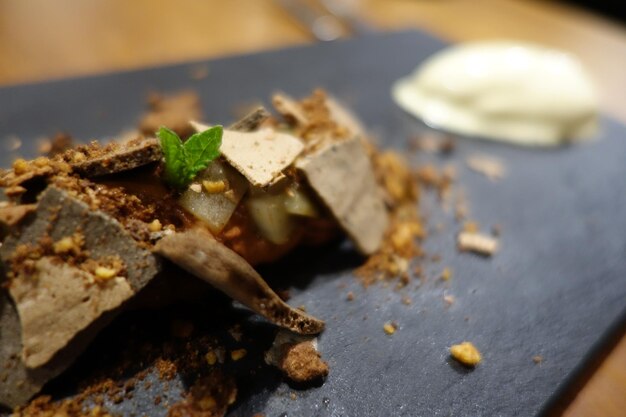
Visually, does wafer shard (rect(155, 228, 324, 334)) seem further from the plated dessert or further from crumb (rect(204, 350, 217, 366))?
crumb (rect(204, 350, 217, 366))

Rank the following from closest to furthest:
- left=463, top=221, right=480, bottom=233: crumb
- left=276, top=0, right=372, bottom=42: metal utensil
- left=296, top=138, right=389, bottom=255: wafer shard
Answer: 1. left=296, top=138, right=389, bottom=255: wafer shard
2. left=463, top=221, right=480, bottom=233: crumb
3. left=276, top=0, right=372, bottom=42: metal utensil

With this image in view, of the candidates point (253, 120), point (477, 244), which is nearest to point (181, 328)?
point (253, 120)

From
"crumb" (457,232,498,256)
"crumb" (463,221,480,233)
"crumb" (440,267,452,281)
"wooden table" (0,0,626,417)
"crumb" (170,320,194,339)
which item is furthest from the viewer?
"wooden table" (0,0,626,417)

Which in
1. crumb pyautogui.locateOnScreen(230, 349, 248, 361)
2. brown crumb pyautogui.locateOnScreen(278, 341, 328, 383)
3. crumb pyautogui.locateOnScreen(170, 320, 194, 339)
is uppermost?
brown crumb pyautogui.locateOnScreen(278, 341, 328, 383)

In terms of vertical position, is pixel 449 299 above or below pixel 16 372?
below

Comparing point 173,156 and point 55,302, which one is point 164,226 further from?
point 55,302

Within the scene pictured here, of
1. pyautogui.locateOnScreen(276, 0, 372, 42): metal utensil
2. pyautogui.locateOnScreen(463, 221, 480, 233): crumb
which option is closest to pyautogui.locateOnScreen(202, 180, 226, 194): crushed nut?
pyautogui.locateOnScreen(463, 221, 480, 233): crumb

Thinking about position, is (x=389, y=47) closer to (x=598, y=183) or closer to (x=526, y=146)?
(x=526, y=146)

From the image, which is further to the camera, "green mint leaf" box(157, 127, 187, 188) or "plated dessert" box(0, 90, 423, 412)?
"green mint leaf" box(157, 127, 187, 188)
